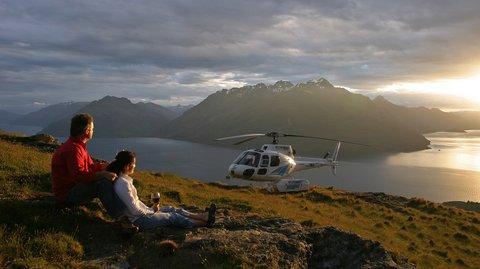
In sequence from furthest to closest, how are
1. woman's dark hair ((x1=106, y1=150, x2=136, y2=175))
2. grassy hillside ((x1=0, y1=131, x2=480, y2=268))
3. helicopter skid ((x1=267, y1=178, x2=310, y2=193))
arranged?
helicopter skid ((x1=267, y1=178, x2=310, y2=193)), woman's dark hair ((x1=106, y1=150, x2=136, y2=175)), grassy hillside ((x1=0, y1=131, x2=480, y2=268))

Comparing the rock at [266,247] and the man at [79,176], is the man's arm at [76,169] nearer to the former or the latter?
the man at [79,176]

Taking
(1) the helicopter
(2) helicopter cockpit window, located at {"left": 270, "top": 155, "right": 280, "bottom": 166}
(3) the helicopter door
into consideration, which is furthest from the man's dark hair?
(2) helicopter cockpit window, located at {"left": 270, "top": 155, "right": 280, "bottom": 166}

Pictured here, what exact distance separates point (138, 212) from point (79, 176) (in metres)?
1.70

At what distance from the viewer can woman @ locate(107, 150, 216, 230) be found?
10.2 metres

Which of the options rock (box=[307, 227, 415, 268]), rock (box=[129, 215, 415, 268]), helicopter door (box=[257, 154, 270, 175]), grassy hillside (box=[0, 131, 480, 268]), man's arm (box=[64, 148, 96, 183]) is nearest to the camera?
grassy hillside (box=[0, 131, 480, 268])

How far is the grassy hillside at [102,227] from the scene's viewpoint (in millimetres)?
8750

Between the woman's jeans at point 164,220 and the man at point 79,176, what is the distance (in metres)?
0.61

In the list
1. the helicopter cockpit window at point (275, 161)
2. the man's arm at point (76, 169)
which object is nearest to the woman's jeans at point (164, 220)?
the man's arm at point (76, 169)

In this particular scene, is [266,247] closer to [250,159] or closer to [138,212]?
[138,212]

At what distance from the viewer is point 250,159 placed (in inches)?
A: 1364

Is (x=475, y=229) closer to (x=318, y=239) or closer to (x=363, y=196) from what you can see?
(x=363, y=196)

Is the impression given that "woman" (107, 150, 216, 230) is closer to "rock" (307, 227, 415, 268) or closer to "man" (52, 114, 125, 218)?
"man" (52, 114, 125, 218)

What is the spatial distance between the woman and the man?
22cm

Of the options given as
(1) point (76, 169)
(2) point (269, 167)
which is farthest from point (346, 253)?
(2) point (269, 167)
